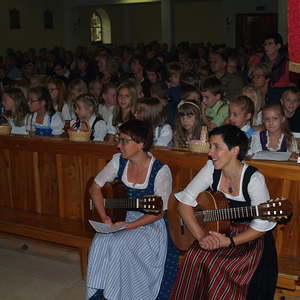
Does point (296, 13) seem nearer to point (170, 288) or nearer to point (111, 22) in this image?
point (170, 288)

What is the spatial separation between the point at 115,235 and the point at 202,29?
67.9 ft

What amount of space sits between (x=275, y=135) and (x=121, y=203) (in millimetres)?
1512

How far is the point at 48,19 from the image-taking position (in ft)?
67.4

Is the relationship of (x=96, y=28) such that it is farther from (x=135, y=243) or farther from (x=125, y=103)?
(x=135, y=243)

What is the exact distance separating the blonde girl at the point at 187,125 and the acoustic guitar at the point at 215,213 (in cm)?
126

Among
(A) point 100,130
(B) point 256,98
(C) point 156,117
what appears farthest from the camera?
(B) point 256,98

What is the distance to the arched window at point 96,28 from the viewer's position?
24625 mm

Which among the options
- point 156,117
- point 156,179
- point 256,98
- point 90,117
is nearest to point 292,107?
point 256,98

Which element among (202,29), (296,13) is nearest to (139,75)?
(296,13)

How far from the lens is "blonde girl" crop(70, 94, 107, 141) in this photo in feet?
17.7

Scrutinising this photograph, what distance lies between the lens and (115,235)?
142 inches

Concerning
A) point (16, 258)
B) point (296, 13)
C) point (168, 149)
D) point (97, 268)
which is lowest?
point (16, 258)

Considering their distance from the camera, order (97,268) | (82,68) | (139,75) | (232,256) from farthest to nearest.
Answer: (82,68)
(139,75)
(97,268)
(232,256)

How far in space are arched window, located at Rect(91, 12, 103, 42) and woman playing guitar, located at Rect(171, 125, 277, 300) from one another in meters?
22.1
